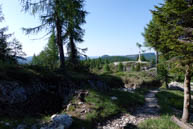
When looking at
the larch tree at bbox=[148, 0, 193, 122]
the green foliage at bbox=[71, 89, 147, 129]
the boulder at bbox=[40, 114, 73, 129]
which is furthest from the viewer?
the green foliage at bbox=[71, 89, 147, 129]

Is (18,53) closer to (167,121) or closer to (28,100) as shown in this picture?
(28,100)

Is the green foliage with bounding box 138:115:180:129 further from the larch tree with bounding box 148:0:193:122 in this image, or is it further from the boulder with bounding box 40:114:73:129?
the boulder with bounding box 40:114:73:129

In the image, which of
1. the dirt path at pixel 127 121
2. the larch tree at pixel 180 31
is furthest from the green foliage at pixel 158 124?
the larch tree at pixel 180 31

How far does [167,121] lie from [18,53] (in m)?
16.2

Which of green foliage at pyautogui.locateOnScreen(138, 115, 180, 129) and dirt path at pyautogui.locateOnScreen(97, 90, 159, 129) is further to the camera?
dirt path at pyautogui.locateOnScreen(97, 90, 159, 129)

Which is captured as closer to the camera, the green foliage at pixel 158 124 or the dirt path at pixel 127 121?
the green foliage at pixel 158 124

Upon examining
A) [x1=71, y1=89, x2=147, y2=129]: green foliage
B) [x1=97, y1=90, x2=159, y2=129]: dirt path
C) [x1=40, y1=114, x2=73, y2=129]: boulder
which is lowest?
[x1=97, y1=90, x2=159, y2=129]: dirt path

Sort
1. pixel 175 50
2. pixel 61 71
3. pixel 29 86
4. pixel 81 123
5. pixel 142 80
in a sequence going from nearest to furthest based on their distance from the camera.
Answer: pixel 81 123
pixel 175 50
pixel 29 86
pixel 61 71
pixel 142 80

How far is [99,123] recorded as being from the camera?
5.01m

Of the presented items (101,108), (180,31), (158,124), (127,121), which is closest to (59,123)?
(101,108)

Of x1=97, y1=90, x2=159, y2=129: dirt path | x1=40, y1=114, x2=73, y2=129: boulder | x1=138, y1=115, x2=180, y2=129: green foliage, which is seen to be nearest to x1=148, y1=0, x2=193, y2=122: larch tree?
x1=138, y1=115, x2=180, y2=129: green foliage

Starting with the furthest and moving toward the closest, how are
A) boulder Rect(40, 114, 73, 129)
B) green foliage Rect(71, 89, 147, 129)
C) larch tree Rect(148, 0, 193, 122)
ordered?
green foliage Rect(71, 89, 147, 129), larch tree Rect(148, 0, 193, 122), boulder Rect(40, 114, 73, 129)

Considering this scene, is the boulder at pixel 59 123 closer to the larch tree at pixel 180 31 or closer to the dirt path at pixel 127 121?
the dirt path at pixel 127 121

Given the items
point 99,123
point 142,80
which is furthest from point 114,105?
point 142,80
